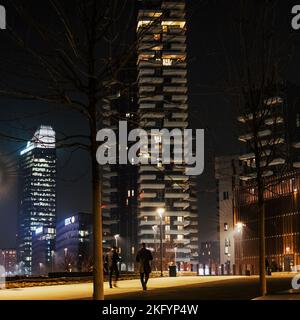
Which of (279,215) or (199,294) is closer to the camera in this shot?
(199,294)

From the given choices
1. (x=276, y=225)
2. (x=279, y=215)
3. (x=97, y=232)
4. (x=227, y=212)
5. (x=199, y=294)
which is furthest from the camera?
(x=227, y=212)

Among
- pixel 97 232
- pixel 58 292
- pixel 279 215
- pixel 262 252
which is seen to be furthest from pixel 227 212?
pixel 97 232

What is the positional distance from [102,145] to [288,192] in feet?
328

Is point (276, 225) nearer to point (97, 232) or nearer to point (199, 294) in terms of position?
point (199, 294)

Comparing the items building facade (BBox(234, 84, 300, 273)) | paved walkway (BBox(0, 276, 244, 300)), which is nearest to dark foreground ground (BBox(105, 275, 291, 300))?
paved walkway (BBox(0, 276, 244, 300))

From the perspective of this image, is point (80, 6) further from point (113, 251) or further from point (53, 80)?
point (113, 251)

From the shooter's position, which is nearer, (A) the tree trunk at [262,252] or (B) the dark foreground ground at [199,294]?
(B) the dark foreground ground at [199,294]

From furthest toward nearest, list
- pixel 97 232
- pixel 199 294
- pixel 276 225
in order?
pixel 276 225
pixel 199 294
pixel 97 232

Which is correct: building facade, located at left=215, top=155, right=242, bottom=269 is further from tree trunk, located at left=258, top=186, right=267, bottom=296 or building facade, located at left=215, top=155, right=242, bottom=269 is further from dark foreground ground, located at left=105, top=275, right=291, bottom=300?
tree trunk, located at left=258, top=186, right=267, bottom=296

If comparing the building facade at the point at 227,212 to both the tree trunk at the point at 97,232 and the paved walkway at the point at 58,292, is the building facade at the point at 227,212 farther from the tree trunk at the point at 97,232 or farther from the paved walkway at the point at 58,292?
the tree trunk at the point at 97,232

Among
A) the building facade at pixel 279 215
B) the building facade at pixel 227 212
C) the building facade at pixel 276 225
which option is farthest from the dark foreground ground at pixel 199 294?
the building facade at pixel 227 212

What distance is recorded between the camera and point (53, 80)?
1201 centimetres

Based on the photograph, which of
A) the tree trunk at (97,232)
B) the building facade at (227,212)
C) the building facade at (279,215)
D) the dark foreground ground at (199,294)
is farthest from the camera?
the building facade at (227,212)
